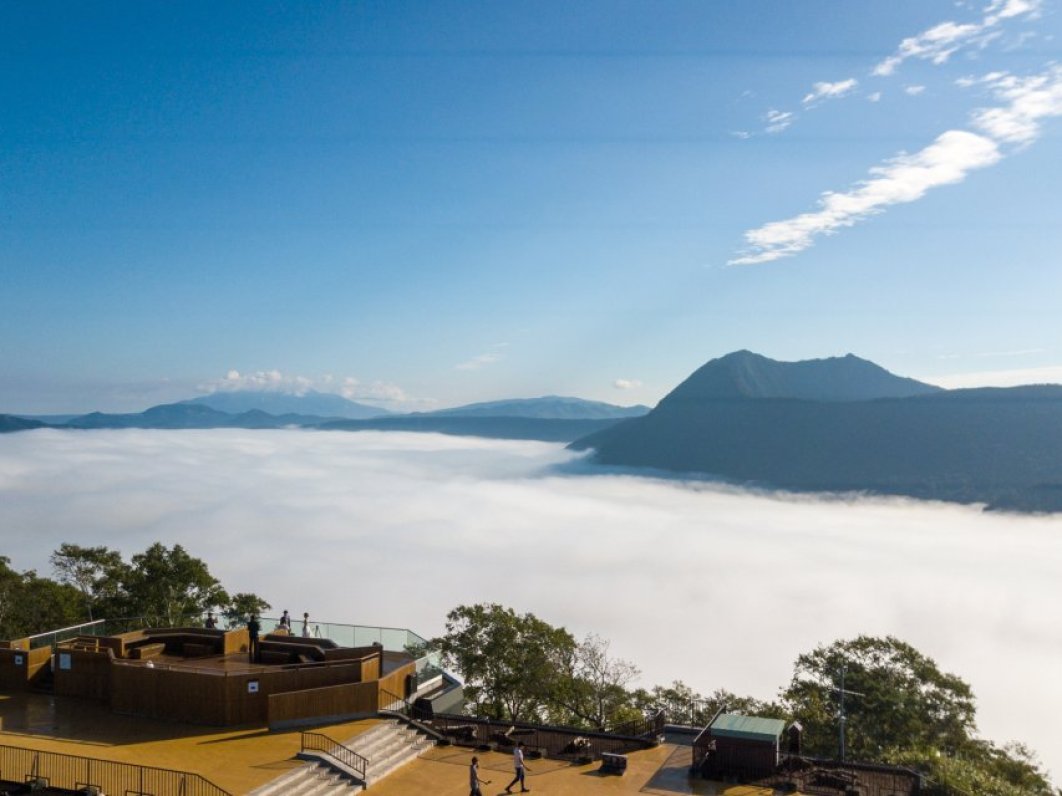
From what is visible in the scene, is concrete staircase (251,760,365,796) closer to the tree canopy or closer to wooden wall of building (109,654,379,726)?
wooden wall of building (109,654,379,726)

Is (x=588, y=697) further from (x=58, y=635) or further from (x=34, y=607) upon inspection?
(x=34, y=607)

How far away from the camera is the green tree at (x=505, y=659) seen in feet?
132

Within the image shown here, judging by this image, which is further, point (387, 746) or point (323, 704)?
point (323, 704)

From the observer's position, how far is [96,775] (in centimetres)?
2006

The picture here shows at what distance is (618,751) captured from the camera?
26.2 meters

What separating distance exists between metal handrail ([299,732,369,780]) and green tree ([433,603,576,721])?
17.3 m

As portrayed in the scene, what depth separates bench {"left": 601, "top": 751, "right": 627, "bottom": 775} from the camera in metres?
23.9

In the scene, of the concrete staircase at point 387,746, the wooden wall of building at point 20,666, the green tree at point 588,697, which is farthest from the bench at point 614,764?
the wooden wall of building at point 20,666

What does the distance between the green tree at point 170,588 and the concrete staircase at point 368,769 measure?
1237 inches

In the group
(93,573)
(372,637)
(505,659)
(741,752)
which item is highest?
(372,637)

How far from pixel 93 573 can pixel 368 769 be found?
1897 inches

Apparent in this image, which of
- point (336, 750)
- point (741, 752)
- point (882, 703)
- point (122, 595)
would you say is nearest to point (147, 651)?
point (336, 750)

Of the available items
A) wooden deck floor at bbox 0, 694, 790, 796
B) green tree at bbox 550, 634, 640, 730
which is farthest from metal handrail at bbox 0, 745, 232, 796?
green tree at bbox 550, 634, 640, 730

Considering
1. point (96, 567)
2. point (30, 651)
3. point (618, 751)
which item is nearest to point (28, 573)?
point (96, 567)
